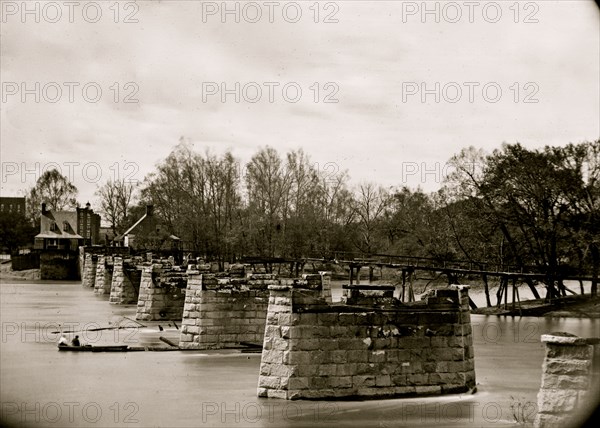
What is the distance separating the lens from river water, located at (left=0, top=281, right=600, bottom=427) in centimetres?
1320

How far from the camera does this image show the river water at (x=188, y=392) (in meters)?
13.2

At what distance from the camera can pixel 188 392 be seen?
15984 mm

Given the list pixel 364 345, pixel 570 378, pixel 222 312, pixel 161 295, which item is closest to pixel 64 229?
pixel 161 295

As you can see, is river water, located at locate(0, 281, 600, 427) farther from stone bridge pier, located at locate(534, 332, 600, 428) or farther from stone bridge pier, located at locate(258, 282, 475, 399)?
stone bridge pier, located at locate(534, 332, 600, 428)

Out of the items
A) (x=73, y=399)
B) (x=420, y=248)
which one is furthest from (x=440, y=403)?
(x=420, y=248)

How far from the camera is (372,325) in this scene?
1405 cm

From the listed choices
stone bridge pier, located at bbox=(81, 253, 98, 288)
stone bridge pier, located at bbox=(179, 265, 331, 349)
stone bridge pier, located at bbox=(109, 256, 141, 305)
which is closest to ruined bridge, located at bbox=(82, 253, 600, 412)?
stone bridge pier, located at bbox=(179, 265, 331, 349)

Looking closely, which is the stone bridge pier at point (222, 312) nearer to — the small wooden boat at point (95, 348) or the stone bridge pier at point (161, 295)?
the small wooden boat at point (95, 348)

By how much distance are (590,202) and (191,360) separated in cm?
2270

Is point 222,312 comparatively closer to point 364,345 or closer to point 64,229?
point 364,345

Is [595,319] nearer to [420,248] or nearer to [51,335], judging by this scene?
[420,248]

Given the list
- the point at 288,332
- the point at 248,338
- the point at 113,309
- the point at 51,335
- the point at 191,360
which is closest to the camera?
the point at 288,332

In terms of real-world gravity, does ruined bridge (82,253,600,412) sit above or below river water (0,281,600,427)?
above

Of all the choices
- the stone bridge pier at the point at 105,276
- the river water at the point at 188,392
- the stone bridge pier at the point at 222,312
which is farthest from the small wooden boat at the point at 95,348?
the stone bridge pier at the point at 105,276
